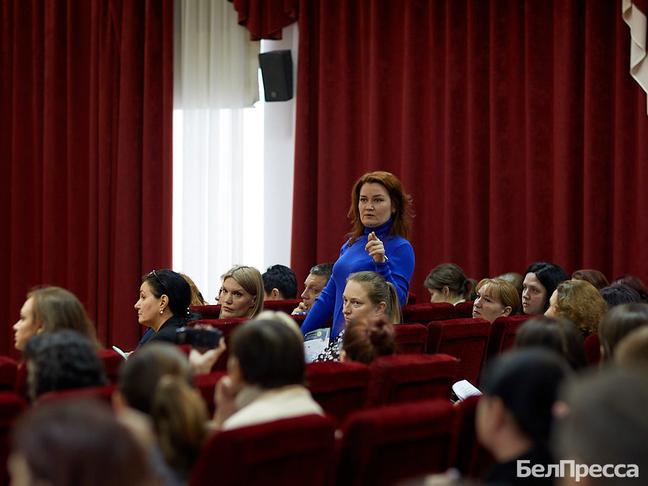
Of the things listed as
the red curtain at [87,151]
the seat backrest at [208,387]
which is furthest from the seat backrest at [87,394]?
the red curtain at [87,151]

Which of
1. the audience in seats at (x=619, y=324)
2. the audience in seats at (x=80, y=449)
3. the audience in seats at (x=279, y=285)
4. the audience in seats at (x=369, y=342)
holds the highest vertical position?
the audience in seats at (x=80, y=449)

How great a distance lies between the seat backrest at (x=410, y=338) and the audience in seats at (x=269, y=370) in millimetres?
1240

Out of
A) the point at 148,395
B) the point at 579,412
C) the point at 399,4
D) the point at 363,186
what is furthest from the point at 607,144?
the point at 579,412

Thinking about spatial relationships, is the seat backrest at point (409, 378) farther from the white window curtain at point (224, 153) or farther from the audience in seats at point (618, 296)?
the white window curtain at point (224, 153)

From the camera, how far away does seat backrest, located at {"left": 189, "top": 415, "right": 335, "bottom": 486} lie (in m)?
2.08

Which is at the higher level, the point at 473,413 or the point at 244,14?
the point at 244,14

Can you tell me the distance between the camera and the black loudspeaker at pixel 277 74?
7.45 meters

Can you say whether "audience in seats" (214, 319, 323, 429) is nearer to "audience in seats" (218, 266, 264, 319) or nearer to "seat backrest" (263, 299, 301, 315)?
"audience in seats" (218, 266, 264, 319)

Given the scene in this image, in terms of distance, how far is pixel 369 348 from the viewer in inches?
126

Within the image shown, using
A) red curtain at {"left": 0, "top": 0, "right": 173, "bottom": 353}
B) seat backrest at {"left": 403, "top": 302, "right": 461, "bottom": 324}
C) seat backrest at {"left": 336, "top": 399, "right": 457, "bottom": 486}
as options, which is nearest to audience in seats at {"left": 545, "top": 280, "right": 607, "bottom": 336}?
seat backrest at {"left": 403, "top": 302, "right": 461, "bottom": 324}

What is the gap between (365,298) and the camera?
406 cm

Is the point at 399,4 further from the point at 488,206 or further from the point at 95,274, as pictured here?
the point at 95,274

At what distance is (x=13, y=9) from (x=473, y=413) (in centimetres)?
675

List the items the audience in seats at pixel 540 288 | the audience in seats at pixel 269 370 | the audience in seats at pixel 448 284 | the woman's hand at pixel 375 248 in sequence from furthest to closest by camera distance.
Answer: the audience in seats at pixel 448 284 → the audience in seats at pixel 540 288 → the woman's hand at pixel 375 248 → the audience in seats at pixel 269 370
